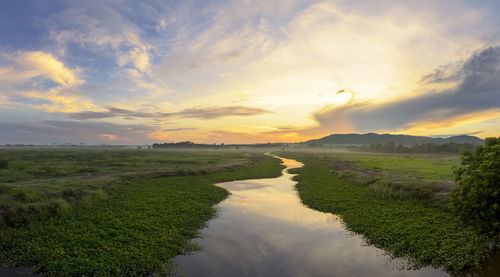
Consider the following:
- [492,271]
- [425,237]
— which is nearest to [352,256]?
[425,237]

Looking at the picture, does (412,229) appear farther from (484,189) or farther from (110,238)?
(110,238)

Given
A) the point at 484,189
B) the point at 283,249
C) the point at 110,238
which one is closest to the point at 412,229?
the point at 484,189

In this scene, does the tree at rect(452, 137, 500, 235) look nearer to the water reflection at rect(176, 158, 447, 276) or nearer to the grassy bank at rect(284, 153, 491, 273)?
the grassy bank at rect(284, 153, 491, 273)

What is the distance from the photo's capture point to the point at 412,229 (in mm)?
19281

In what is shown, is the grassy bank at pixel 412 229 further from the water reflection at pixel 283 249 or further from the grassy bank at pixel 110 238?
the grassy bank at pixel 110 238

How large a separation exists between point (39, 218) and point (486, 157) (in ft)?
130

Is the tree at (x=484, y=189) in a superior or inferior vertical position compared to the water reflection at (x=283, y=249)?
superior

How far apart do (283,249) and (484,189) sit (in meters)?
16.4

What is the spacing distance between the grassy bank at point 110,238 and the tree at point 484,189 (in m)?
22.9

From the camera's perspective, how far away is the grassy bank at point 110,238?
1381cm

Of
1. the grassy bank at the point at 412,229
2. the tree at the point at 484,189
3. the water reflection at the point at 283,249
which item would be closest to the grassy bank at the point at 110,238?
the water reflection at the point at 283,249

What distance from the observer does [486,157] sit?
61.3 feet

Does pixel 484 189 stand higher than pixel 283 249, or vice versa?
pixel 484 189

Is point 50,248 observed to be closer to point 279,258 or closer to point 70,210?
point 70,210
